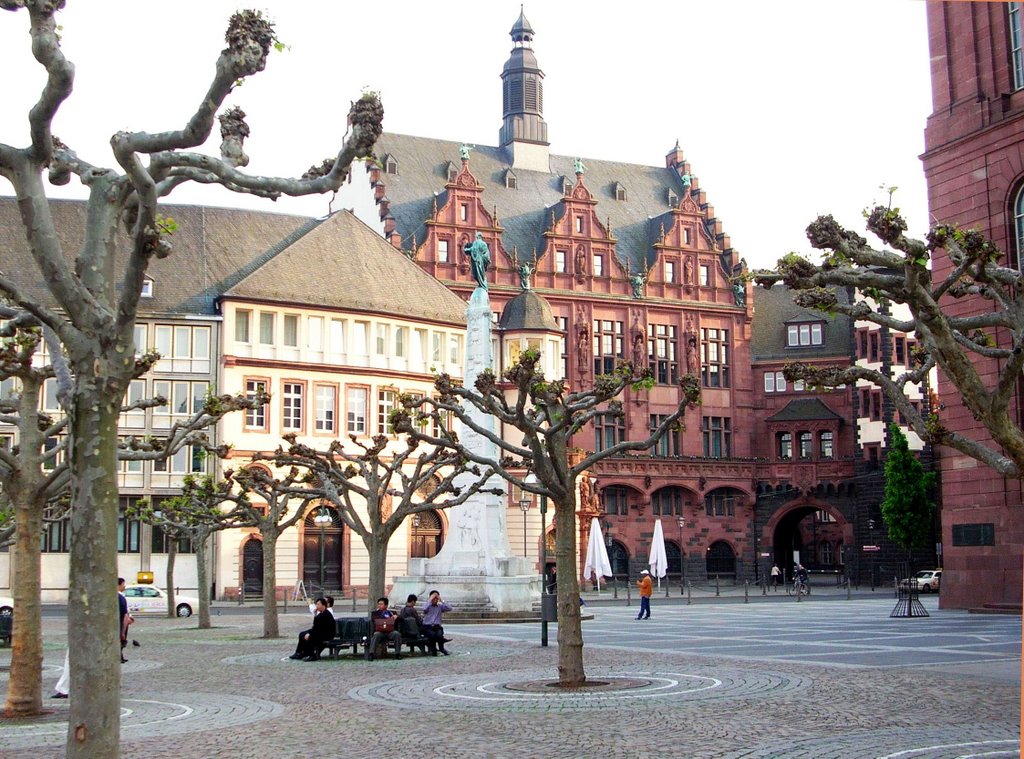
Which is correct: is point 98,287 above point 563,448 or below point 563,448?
above

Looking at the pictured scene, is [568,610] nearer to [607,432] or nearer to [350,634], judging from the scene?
[350,634]

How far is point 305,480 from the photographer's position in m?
36.6

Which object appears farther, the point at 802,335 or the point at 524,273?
the point at 802,335

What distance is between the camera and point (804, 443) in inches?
3359

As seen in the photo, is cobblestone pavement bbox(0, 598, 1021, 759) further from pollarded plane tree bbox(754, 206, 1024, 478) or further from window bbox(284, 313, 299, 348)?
window bbox(284, 313, 299, 348)

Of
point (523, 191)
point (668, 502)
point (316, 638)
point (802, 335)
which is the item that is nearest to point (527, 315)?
point (523, 191)

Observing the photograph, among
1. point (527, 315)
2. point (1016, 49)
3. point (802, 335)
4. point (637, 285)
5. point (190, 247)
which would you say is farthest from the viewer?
point (802, 335)

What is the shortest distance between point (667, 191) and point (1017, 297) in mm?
74827

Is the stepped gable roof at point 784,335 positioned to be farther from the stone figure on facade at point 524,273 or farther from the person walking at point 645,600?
the person walking at point 645,600

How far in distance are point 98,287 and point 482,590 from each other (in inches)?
1176

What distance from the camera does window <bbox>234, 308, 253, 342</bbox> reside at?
206 ft

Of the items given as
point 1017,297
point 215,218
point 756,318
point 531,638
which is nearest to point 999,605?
point 531,638

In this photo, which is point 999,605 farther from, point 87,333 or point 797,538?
point 797,538

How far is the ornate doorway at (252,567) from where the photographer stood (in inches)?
2438
